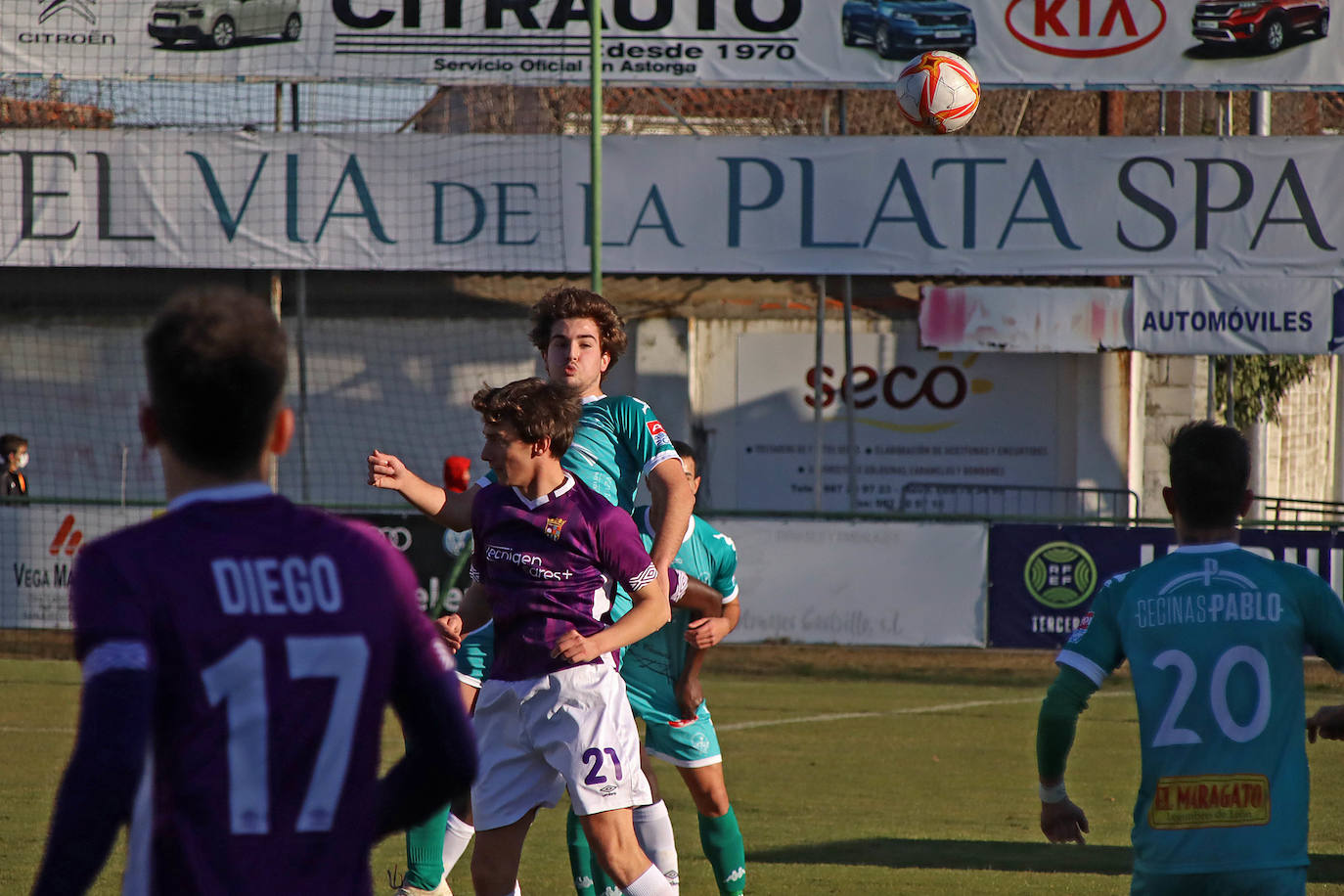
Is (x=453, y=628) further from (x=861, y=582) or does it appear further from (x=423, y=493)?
(x=861, y=582)

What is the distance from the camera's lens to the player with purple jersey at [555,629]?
4.28m

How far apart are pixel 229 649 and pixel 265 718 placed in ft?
0.35

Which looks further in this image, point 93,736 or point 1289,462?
point 1289,462

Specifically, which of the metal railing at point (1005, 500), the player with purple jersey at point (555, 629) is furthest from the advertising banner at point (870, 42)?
the player with purple jersey at point (555, 629)

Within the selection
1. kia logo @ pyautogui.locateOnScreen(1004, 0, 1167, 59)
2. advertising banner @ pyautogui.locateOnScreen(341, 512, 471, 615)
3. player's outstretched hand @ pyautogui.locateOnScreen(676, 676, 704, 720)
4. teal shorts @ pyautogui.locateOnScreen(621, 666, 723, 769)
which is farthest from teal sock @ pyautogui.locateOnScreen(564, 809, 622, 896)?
kia logo @ pyautogui.locateOnScreen(1004, 0, 1167, 59)

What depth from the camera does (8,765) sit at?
9.29 meters

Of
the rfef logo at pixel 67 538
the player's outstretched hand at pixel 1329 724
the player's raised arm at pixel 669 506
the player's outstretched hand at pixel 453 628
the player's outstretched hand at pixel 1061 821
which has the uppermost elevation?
the player's raised arm at pixel 669 506

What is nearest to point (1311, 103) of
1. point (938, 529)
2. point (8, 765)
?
point (938, 529)

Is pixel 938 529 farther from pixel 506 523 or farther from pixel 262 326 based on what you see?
pixel 262 326

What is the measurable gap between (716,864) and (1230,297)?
13.5 meters

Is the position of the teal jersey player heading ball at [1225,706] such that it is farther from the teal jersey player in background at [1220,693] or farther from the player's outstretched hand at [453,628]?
the player's outstretched hand at [453,628]

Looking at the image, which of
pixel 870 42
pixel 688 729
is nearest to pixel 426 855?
pixel 688 729

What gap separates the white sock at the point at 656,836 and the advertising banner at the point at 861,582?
900cm

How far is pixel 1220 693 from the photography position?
131 inches
